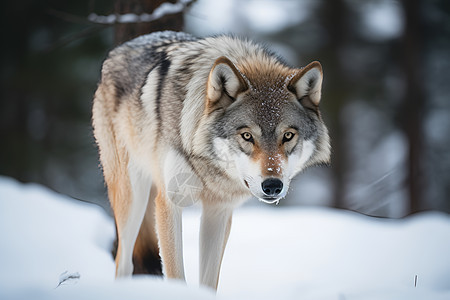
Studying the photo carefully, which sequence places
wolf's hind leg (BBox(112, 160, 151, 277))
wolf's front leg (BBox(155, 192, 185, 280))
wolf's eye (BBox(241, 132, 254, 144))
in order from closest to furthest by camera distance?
1. wolf's eye (BBox(241, 132, 254, 144))
2. wolf's front leg (BBox(155, 192, 185, 280))
3. wolf's hind leg (BBox(112, 160, 151, 277))

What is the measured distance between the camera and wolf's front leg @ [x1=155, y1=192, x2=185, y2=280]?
324 centimetres

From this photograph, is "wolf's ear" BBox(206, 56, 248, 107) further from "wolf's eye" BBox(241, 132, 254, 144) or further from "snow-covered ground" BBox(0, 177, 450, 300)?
"snow-covered ground" BBox(0, 177, 450, 300)

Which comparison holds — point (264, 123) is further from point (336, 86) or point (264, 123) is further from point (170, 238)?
point (336, 86)

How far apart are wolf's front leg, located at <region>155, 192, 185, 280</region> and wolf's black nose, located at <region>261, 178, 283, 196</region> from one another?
2.89 feet

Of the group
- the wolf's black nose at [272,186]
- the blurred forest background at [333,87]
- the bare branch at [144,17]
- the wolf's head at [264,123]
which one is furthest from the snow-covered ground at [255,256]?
the bare branch at [144,17]

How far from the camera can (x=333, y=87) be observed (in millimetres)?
10008

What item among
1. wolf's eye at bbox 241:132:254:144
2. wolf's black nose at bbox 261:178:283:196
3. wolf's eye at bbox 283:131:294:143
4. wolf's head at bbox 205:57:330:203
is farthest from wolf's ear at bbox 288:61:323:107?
wolf's black nose at bbox 261:178:283:196

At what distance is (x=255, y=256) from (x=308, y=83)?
2.34m

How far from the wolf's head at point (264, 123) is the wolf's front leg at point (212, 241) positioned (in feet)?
1.88

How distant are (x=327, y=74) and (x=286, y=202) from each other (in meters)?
4.58

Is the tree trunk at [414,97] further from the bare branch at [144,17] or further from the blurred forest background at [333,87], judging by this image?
the bare branch at [144,17]

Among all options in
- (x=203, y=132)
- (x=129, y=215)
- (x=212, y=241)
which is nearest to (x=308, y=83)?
(x=203, y=132)

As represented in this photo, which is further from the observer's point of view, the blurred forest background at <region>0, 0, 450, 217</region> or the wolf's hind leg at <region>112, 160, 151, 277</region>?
the blurred forest background at <region>0, 0, 450, 217</region>

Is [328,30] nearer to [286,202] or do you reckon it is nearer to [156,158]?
[286,202]
